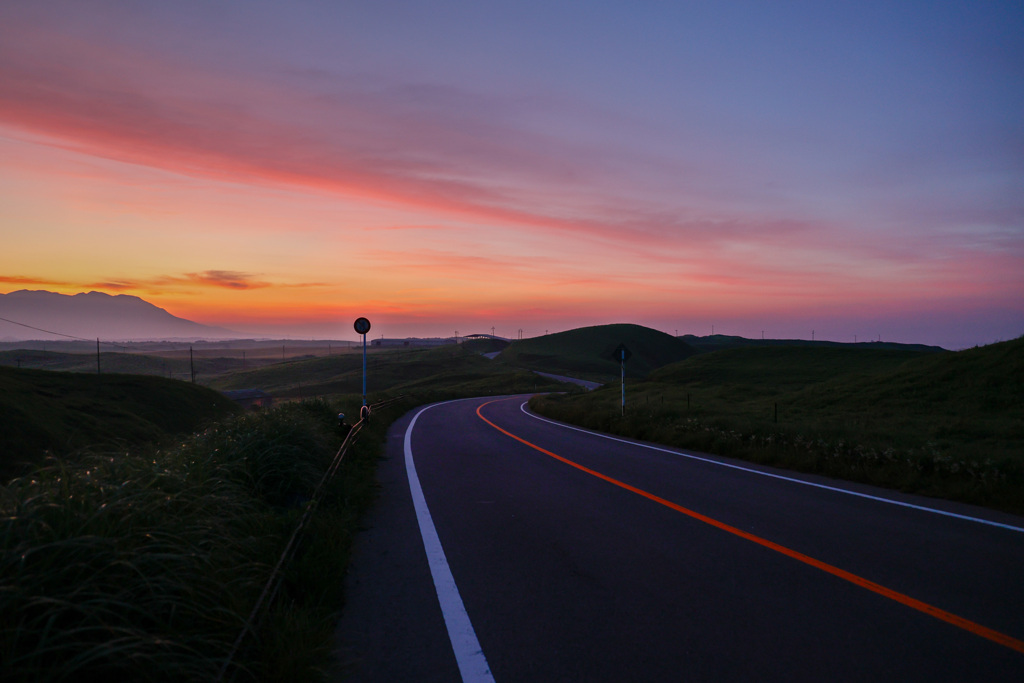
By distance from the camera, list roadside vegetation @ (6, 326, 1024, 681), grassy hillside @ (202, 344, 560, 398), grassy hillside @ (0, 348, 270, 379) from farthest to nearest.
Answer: grassy hillside @ (0, 348, 270, 379) → grassy hillside @ (202, 344, 560, 398) → roadside vegetation @ (6, 326, 1024, 681)

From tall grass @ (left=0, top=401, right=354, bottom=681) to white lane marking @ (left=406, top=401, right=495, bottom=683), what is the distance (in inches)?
38.3

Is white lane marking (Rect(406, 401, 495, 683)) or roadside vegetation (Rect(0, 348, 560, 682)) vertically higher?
roadside vegetation (Rect(0, 348, 560, 682))

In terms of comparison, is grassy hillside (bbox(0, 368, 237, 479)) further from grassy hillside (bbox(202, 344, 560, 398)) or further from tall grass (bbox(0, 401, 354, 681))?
grassy hillside (bbox(202, 344, 560, 398))

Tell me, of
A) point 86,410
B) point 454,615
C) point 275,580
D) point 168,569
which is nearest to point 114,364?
point 86,410

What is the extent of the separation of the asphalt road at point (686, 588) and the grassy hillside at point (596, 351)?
112248 mm

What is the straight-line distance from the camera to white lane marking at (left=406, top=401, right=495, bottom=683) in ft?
12.0

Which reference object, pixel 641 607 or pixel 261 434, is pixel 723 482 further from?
pixel 261 434

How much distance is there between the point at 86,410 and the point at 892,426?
30001mm

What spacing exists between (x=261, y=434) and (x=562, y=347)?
157330 millimetres

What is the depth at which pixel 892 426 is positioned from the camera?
20484 mm

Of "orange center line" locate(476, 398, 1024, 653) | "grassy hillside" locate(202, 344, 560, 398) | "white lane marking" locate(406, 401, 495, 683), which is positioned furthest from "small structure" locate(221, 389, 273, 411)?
"orange center line" locate(476, 398, 1024, 653)

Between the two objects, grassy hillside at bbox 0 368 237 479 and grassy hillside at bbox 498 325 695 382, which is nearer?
grassy hillside at bbox 0 368 237 479

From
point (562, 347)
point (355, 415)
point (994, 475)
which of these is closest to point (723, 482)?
point (994, 475)

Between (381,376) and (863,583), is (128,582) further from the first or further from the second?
(381,376)
